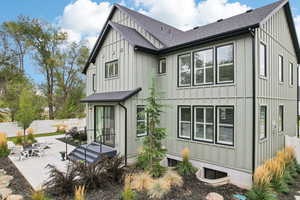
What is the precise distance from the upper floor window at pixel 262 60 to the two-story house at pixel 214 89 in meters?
0.04

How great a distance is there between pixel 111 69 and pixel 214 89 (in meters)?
6.01

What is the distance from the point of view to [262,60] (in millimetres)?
6938

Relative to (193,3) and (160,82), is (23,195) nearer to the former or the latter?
(160,82)

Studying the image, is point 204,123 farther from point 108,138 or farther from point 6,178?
point 6,178

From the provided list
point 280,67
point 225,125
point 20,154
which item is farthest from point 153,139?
point 20,154

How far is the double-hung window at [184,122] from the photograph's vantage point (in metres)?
8.20

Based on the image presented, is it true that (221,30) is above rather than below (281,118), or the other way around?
above

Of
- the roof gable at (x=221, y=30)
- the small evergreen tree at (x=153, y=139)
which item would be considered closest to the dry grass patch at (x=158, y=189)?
the small evergreen tree at (x=153, y=139)

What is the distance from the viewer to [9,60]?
878 inches

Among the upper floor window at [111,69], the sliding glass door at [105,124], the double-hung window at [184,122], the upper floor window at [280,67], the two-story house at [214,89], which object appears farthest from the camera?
the upper floor window at [111,69]

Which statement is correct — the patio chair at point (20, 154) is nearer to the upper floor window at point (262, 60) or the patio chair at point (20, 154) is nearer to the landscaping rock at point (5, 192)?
the landscaping rock at point (5, 192)

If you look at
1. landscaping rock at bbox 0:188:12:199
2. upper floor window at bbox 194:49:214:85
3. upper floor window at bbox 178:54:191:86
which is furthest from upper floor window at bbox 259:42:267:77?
landscaping rock at bbox 0:188:12:199

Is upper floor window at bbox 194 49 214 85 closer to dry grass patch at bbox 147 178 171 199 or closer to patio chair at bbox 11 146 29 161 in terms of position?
dry grass patch at bbox 147 178 171 199

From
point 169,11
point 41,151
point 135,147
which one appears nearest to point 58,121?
point 41,151
